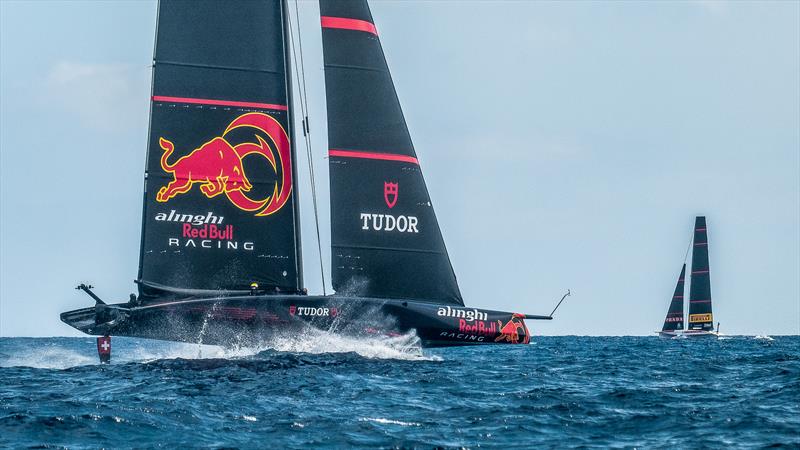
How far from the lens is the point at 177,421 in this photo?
1516 cm

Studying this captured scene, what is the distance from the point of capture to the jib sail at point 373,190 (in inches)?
967

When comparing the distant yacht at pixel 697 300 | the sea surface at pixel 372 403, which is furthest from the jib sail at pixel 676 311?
the sea surface at pixel 372 403

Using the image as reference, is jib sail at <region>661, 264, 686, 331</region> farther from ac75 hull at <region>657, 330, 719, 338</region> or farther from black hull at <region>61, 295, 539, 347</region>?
black hull at <region>61, 295, 539, 347</region>

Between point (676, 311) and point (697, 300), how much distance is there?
16.8 feet

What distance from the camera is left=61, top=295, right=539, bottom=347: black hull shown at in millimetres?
23688

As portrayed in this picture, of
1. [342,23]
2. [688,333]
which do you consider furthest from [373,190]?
[688,333]

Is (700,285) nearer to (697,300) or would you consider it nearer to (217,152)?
(697,300)

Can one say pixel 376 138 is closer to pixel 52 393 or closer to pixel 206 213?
pixel 206 213

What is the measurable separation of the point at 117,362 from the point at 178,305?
8.17 ft

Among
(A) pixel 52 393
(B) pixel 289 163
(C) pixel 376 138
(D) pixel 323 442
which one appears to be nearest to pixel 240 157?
(B) pixel 289 163

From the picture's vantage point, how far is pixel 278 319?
23641mm

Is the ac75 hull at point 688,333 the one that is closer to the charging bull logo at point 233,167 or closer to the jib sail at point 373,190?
the jib sail at point 373,190

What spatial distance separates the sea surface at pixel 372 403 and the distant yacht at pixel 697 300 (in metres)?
52.6

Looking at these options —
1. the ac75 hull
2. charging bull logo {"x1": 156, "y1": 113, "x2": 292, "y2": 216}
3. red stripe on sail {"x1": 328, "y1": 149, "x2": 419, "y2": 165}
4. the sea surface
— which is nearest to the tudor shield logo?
red stripe on sail {"x1": 328, "y1": 149, "x2": 419, "y2": 165}
